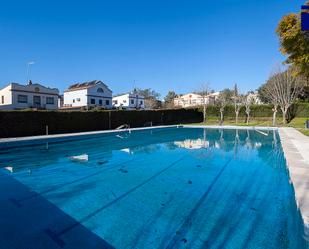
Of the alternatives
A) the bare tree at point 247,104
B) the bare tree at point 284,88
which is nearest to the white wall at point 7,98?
the bare tree at point 247,104

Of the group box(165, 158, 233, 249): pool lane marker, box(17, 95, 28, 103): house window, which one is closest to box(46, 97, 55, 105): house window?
box(17, 95, 28, 103): house window

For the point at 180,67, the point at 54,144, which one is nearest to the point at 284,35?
the point at 54,144

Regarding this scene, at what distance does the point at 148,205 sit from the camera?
4.84 m

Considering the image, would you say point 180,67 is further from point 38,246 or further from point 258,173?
point 38,246

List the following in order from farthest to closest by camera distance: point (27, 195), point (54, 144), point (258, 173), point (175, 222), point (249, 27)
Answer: point (249, 27) < point (54, 144) < point (258, 173) < point (27, 195) < point (175, 222)

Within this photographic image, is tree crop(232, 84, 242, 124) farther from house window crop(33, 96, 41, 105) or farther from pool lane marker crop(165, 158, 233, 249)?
house window crop(33, 96, 41, 105)

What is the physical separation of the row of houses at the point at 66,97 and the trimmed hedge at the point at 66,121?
1152cm

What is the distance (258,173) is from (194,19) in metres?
15.8

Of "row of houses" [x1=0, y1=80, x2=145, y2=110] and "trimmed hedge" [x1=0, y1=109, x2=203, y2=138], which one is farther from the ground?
"row of houses" [x1=0, y1=80, x2=145, y2=110]

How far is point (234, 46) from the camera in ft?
71.6

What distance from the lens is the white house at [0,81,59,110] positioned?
27578 millimetres

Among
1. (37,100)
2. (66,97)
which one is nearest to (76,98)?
(66,97)

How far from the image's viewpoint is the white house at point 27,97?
27.6 m

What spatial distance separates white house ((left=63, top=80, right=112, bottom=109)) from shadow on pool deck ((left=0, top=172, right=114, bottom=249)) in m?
32.1
